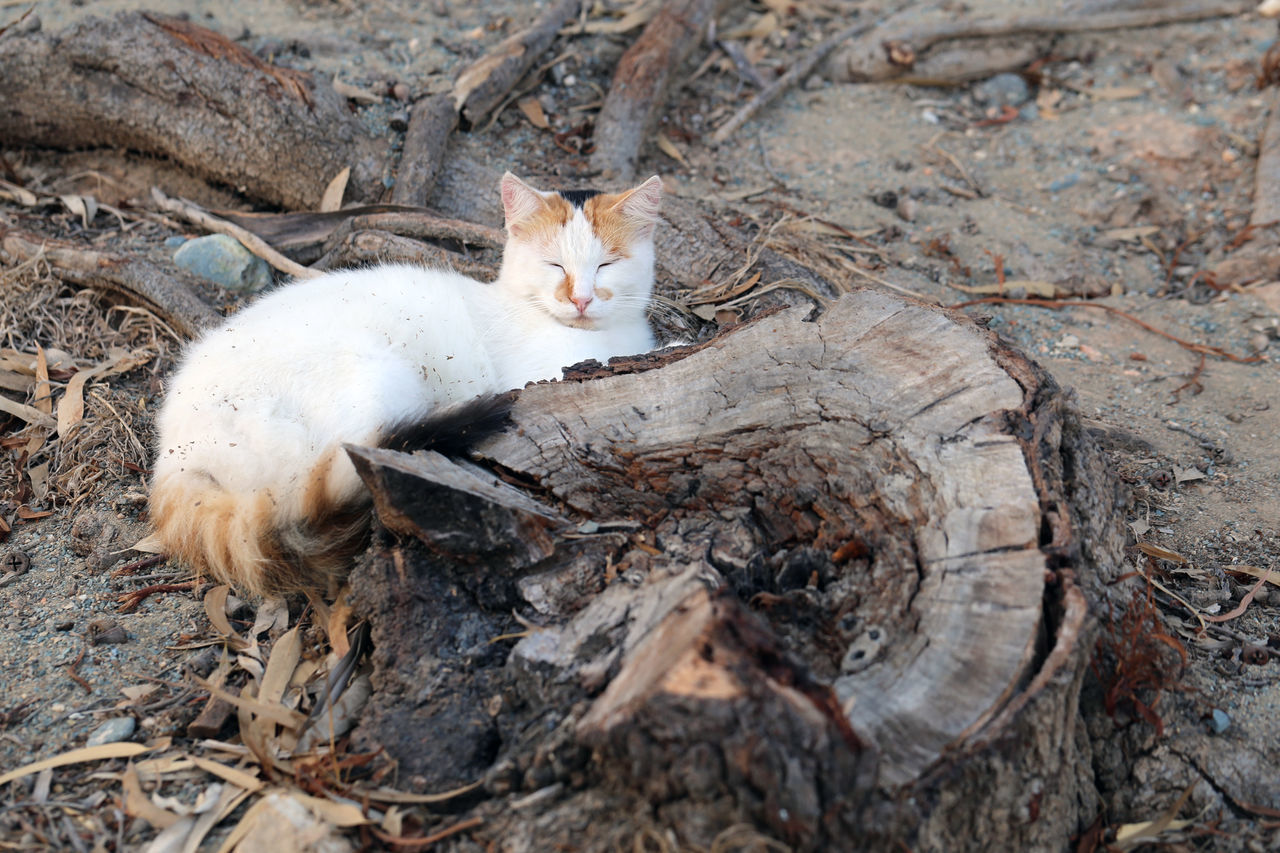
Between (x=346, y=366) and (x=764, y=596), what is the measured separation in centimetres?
154

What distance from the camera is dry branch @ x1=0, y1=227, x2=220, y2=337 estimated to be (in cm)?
386

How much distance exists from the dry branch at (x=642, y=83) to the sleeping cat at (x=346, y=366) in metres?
1.30

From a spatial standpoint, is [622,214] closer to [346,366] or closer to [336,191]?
[346,366]

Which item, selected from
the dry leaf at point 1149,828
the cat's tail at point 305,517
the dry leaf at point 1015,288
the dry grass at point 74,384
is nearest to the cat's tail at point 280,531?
the cat's tail at point 305,517

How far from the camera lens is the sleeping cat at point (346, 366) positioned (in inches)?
101

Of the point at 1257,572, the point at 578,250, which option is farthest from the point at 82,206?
the point at 1257,572

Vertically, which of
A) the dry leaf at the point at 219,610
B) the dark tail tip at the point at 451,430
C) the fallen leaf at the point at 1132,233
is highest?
the fallen leaf at the point at 1132,233

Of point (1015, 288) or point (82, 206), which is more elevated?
point (1015, 288)

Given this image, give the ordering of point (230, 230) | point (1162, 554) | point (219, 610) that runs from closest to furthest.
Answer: point (219, 610) < point (1162, 554) < point (230, 230)

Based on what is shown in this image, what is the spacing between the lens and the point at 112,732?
224 centimetres

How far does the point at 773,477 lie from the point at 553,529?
0.60m

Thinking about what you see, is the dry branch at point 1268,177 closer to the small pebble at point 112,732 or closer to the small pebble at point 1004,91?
the small pebble at point 1004,91

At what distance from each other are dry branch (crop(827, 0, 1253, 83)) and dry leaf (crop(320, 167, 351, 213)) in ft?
11.9

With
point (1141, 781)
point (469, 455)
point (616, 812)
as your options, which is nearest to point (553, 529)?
point (469, 455)
